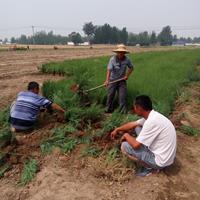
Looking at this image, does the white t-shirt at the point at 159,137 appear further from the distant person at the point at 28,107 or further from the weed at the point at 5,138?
the weed at the point at 5,138

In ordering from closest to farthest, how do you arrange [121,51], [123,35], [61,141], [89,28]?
[61,141]
[121,51]
[123,35]
[89,28]

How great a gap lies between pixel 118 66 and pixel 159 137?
3132mm

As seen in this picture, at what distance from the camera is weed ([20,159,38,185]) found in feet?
14.3

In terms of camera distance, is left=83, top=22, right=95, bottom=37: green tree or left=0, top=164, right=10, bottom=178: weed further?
left=83, top=22, right=95, bottom=37: green tree

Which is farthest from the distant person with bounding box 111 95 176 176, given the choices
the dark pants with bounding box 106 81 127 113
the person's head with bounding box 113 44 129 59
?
the person's head with bounding box 113 44 129 59

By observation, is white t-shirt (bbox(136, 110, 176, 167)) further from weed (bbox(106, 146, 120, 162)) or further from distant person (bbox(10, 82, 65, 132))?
distant person (bbox(10, 82, 65, 132))

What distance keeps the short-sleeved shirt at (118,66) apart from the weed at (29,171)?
10.1 ft

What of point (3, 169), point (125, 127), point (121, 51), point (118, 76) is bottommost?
point (3, 169)

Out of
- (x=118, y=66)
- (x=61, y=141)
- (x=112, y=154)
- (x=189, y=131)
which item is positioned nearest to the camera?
(x=112, y=154)

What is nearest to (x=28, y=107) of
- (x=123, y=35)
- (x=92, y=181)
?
(x=92, y=181)

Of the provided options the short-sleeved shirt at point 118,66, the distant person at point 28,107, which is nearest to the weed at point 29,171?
the distant person at point 28,107

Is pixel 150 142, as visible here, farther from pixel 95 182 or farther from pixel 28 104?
pixel 28 104

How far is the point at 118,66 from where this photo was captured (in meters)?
7.06

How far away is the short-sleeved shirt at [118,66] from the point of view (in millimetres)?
7059
